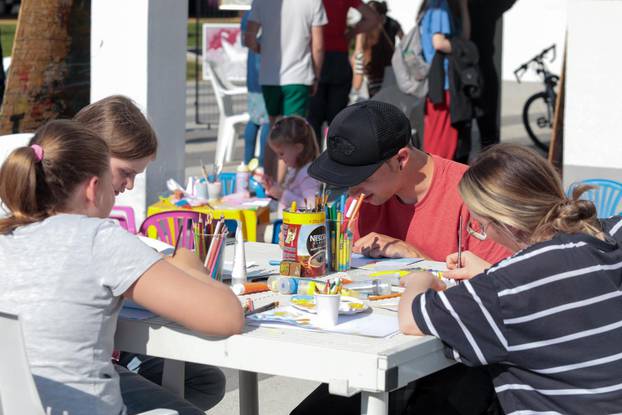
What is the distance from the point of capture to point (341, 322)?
2.65m

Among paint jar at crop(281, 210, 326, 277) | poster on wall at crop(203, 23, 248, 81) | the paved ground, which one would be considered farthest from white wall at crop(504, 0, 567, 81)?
paint jar at crop(281, 210, 326, 277)

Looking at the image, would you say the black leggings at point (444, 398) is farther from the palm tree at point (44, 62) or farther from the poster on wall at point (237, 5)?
the poster on wall at point (237, 5)

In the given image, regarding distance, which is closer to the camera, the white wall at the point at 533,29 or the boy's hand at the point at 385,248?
the boy's hand at the point at 385,248

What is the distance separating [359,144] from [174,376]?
36.8 inches

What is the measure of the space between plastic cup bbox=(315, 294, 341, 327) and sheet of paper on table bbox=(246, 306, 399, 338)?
0.02 m

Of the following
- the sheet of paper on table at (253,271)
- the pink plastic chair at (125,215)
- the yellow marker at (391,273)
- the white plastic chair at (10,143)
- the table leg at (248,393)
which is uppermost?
the white plastic chair at (10,143)

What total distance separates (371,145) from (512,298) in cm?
109

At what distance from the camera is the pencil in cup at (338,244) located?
130 inches

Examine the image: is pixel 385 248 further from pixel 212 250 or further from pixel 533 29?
pixel 533 29

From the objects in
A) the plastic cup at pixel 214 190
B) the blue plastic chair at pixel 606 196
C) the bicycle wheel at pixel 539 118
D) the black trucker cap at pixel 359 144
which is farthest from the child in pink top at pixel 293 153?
the bicycle wheel at pixel 539 118

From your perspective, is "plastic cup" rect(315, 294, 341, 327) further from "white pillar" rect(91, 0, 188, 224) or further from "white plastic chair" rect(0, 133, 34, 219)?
"white pillar" rect(91, 0, 188, 224)

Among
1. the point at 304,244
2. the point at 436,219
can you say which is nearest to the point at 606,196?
the point at 436,219

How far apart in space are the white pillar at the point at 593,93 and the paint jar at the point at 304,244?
337cm

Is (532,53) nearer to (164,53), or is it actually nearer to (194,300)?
(164,53)
